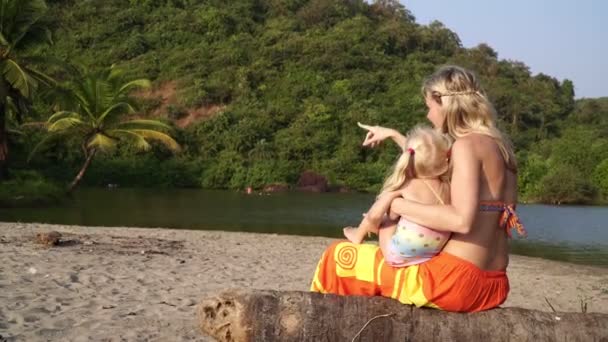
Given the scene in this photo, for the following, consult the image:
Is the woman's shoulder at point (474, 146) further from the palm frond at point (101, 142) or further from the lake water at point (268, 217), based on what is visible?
the palm frond at point (101, 142)

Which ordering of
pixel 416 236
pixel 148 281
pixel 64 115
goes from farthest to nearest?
pixel 64 115
pixel 148 281
pixel 416 236

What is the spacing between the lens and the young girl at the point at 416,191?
2.90 m

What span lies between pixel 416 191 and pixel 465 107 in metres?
0.42

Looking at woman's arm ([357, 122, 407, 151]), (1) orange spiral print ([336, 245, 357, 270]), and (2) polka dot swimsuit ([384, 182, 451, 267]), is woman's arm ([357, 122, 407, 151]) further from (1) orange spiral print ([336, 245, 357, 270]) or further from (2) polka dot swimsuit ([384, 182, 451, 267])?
(1) orange spiral print ([336, 245, 357, 270])

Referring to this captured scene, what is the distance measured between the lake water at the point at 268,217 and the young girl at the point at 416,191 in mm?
13154

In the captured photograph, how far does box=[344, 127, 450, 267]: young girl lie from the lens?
9.52ft

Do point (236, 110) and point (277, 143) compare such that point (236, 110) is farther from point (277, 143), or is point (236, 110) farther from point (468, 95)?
point (468, 95)

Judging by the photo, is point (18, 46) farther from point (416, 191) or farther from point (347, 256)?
point (416, 191)

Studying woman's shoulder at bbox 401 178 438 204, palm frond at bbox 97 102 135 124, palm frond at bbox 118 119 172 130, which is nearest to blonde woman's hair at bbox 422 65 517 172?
woman's shoulder at bbox 401 178 438 204

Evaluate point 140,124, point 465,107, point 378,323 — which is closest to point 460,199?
point 465,107

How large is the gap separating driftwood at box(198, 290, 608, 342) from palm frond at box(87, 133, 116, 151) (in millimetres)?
22341

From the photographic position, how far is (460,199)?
9.16 feet

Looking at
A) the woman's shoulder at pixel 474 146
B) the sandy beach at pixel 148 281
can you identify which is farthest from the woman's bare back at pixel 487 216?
the sandy beach at pixel 148 281

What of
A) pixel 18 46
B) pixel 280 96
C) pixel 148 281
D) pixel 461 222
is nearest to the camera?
pixel 461 222
